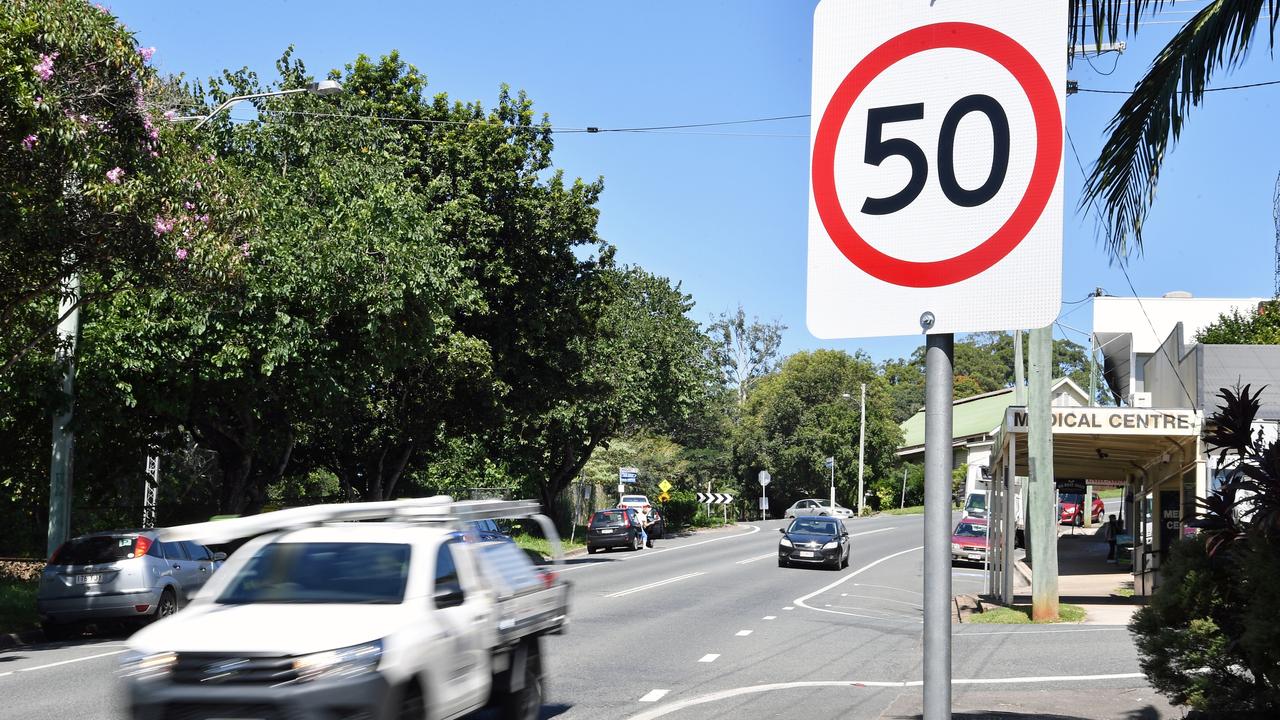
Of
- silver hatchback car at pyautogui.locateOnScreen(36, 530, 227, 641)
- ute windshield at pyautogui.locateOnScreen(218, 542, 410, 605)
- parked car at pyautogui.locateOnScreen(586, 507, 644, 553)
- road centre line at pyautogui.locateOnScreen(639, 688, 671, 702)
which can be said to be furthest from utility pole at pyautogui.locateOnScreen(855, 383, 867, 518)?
ute windshield at pyautogui.locateOnScreen(218, 542, 410, 605)

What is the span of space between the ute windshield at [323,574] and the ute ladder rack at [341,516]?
207 mm

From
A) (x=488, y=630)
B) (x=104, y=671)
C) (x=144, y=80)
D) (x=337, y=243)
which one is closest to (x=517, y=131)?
(x=337, y=243)

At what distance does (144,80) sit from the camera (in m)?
15.0

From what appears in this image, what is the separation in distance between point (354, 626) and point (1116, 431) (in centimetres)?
1673

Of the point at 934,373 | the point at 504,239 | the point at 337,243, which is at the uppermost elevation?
the point at 504,239

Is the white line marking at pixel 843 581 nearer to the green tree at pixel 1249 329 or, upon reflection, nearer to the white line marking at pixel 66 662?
the white line marking at pixel 66 662

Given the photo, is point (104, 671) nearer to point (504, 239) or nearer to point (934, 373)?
point (934, 373)

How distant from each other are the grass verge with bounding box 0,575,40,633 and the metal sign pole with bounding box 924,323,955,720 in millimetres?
18041

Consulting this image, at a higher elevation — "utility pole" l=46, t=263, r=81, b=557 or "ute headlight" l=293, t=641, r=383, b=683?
"utility pole" l=46, t=263, r=81, b=557

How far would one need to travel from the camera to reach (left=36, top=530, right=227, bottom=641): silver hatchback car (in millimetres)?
17141

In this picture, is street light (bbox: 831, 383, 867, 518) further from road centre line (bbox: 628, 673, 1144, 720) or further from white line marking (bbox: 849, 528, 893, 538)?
road centre line (bbox: 628, 673, 1144, 720)

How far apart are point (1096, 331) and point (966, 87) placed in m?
41.0

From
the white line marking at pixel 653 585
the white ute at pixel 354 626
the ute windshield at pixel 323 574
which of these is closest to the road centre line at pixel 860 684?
the white ute at pixel 354 626

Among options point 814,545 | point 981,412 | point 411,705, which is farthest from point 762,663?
point 981,412
